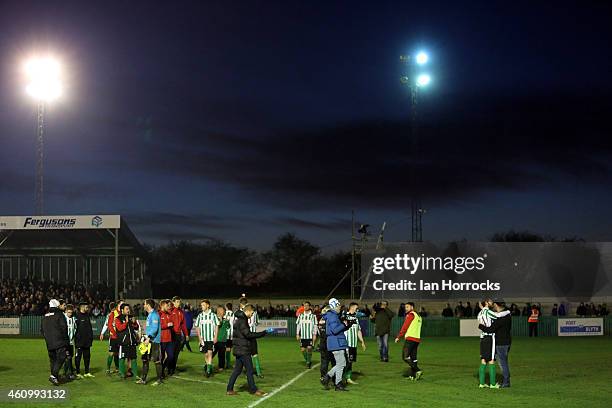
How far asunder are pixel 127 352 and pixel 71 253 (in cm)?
3686

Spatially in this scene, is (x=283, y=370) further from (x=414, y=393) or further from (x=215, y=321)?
(x=414, y=393)

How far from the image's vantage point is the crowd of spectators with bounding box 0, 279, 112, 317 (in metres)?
40.5

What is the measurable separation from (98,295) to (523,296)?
24.6 m

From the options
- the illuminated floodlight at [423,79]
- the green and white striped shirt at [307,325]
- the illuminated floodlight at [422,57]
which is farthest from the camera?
the illuminated floodlight at [423,79]

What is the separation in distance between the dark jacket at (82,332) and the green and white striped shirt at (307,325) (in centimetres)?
547

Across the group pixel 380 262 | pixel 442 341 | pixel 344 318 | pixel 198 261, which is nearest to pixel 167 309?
pixel 344 318

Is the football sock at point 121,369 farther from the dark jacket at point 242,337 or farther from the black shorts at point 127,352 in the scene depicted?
the dark jacket at point 242,337

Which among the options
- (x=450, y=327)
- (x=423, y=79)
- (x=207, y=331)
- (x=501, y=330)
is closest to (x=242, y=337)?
(x=207, y=331)

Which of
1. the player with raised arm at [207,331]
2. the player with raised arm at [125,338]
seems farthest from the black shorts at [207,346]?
the player with raised arm at [125,338]

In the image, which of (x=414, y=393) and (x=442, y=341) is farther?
(x=442, y=341)

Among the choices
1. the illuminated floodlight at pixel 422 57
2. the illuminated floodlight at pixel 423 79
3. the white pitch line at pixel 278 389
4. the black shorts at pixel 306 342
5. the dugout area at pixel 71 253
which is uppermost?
the illuminated floodlight at pixel 422 57

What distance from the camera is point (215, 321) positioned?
1883 centimetres

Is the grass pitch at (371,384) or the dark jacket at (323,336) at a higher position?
the dark jacket at (323,336)

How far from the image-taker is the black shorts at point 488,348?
15.7 meters
